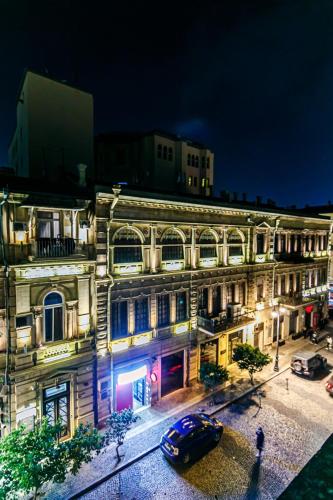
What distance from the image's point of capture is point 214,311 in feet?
75.3

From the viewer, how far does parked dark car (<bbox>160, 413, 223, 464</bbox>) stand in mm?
13594

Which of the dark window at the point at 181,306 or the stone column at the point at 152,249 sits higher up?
the stone column at the point at 152,249

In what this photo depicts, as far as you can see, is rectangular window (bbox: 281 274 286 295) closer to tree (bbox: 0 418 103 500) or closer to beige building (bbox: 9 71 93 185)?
beige building (bbox: 9 71 93 185)

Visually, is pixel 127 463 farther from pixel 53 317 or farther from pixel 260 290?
pixel 260 290

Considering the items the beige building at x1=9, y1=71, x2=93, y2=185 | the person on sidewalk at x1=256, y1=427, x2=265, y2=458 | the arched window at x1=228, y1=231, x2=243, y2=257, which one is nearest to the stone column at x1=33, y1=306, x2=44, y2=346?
the beige building at x1=9, y1=71, x2=93, y2=185

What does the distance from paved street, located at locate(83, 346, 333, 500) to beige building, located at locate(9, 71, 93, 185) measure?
18.3m

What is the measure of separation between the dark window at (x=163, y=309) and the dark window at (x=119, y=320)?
2683mm

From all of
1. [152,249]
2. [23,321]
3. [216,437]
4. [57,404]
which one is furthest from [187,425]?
[152,249]

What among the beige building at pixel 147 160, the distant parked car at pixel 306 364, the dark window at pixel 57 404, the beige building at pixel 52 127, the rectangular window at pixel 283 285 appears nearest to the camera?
the dark window at pixel 57 404

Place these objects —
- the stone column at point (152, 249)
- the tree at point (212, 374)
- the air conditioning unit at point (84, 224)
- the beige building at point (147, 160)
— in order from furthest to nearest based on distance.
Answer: the beige building at point (147, 160)
the tree at point (212, 374)
the stone column at point (152, 249)
the air conditioning unit at point (84, 224)

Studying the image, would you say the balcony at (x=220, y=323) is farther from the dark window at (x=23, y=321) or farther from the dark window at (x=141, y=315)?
the dark window at (x=23, y=321)

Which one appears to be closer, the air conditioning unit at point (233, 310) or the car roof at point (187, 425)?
the car roof at point (187, 425)

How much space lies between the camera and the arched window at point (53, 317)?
1432 cm

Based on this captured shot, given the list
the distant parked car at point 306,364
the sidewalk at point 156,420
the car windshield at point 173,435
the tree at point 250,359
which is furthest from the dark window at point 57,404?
the distant parked car at point 306,364
